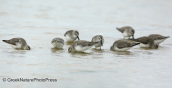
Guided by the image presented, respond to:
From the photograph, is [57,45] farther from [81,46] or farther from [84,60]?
[84,60]

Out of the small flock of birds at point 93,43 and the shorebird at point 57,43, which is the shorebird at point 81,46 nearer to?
the small flock of birds at point 93,43

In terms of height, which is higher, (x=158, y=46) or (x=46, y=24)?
(x=46, y=24)

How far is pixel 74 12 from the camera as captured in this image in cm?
2572

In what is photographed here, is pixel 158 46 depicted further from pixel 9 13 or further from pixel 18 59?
pixel 9 13

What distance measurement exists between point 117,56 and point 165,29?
8.00m

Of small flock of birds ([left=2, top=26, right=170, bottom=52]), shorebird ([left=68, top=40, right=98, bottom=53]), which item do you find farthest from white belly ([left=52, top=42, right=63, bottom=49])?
shorebird ([left=68, top=40, right=98, bottom=53])

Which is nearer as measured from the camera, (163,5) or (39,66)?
(39,66)

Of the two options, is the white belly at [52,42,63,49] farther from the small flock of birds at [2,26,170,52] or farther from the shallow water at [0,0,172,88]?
the shallow water at [0,0,172,88]

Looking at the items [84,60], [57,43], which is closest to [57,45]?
[57,43]

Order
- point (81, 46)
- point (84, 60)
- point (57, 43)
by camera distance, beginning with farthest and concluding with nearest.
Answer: point (57, 43) < point (81, 46) < point (84, 60)

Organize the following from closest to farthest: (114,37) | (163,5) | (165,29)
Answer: (114,37) < (165,29) < (163,5)

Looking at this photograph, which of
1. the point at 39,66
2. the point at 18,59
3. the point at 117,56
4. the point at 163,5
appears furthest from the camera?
the point at 163,5

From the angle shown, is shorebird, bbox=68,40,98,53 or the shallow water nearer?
the shallow water

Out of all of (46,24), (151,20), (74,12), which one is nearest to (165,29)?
(151,20)
